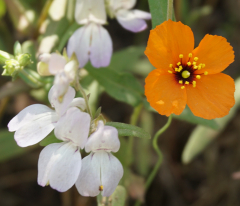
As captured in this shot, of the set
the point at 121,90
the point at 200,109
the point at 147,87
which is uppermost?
the point at 147,87

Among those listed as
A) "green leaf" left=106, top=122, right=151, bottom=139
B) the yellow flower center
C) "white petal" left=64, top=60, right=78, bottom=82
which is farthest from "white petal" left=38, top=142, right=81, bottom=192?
the yellow flower center

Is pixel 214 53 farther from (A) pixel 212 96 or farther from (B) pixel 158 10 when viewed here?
(B) pixel 158 10

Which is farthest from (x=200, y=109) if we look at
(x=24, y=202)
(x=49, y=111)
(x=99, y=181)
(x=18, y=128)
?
(x=24, y=202)

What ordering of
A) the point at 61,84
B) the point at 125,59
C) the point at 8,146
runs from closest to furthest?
the point at 61,84, the point at 8,146, the point at 125,59

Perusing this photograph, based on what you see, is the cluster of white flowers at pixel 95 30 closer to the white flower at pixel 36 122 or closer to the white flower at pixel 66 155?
the white flower at pixel 36 122

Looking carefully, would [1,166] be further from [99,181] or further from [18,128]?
[99,181]

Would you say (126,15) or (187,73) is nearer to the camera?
(187,73)

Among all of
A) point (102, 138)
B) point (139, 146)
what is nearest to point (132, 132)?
point (102, 138)
